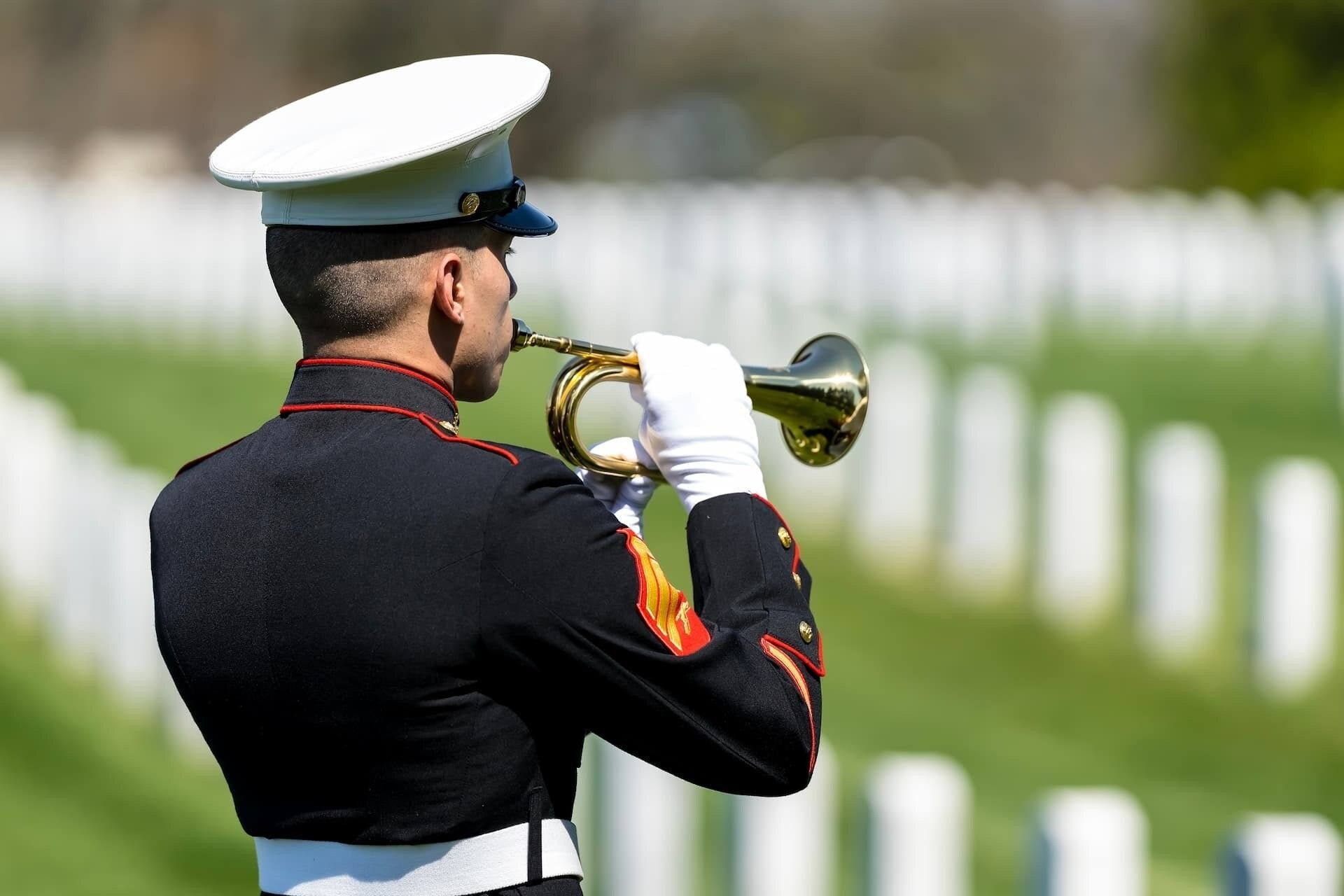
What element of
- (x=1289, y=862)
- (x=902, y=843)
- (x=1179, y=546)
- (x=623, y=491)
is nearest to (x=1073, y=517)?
(x=1179, y=546)

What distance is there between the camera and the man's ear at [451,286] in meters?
2.29

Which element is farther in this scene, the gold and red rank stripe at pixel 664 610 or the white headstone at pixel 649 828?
the white headstone at pixel 649 828

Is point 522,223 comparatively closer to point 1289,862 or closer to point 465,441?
point 465,441

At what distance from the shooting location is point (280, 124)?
→ 2371 mm

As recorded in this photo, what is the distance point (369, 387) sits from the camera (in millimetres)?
2303

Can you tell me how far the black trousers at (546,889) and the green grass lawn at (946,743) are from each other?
2.73 metres

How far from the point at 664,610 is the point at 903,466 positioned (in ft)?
22.3

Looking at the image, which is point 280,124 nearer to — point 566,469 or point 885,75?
point 566,469

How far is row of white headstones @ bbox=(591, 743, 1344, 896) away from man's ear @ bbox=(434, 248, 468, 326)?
5.91ft

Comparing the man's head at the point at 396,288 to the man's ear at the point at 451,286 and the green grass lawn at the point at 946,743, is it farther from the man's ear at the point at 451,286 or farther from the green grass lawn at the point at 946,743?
the green grass lawn at the point at 946,743

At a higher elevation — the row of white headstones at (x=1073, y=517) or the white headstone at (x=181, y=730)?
the row of white headstones at (x=1073, y=517)

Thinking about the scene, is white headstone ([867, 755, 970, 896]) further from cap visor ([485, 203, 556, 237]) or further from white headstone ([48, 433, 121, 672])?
white headstone ([48, 433, 121, 672])

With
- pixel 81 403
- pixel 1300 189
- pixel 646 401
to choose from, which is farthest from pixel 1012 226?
pixel 646 401

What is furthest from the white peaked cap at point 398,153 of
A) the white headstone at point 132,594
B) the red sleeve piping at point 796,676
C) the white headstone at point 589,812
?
the white headstone at point 132,594
